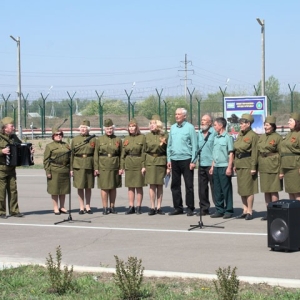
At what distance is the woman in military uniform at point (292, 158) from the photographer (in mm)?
13273

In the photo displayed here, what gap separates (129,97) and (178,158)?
86.9 ft

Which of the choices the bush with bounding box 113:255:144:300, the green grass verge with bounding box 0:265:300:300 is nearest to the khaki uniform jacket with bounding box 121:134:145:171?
the green grass verge with bounding box 0:265:300:300

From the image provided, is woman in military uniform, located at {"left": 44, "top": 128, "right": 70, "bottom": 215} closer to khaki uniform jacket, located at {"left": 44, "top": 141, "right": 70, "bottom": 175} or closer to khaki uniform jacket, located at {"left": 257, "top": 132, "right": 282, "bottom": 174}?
khaki uniform jacket, located at {"left": 44, "top": 141, "right": 70, "bottom": 175}

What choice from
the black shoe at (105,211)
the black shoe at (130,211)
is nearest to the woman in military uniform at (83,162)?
the black shoe at (105,211)

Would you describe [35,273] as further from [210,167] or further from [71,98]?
[71,98]

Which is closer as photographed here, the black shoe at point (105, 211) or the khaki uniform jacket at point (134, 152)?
the khaki uniform jacket at point (134, 152)

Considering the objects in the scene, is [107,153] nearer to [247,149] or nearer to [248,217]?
[247,149]

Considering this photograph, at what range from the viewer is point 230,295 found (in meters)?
7.18

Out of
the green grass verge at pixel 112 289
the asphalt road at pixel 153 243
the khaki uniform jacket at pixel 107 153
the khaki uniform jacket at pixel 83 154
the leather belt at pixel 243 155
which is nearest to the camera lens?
the green grass verge at pixel 112 289

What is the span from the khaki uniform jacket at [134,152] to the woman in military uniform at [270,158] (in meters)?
2.52

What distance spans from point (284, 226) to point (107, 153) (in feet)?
18.5

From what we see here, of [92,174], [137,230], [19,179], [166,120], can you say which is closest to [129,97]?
[166,120]

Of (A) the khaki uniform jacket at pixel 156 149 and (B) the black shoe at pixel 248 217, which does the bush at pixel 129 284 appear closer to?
(B) the black shoe at pixel 248 217

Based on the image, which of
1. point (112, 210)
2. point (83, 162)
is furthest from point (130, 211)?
point (83, 162)
